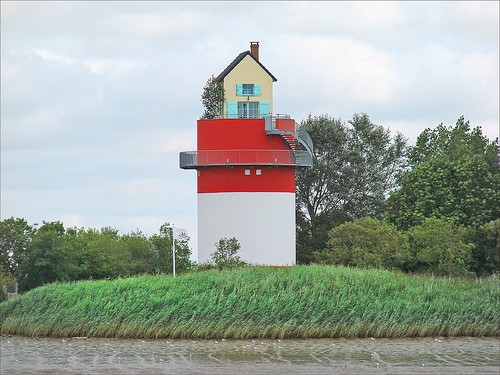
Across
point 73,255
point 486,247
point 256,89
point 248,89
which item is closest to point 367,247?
point 486,247

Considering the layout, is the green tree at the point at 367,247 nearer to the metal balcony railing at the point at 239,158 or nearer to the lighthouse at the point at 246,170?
the lighthouse at the point at 246,170

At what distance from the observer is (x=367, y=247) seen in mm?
40875

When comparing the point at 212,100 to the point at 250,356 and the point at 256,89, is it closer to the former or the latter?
the point at 256,89

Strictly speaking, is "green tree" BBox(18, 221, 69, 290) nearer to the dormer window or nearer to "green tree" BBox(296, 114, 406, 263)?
the dormer window

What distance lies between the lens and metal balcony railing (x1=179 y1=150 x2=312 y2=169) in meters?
40.5

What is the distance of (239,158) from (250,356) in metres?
15.1

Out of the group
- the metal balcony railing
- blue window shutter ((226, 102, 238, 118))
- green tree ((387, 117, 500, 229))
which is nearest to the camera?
the metal balcony railing

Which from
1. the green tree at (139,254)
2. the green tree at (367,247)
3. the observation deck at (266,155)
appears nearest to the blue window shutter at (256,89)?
the observation deck at (266,155)

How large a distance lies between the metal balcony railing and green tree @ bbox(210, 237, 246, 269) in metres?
2.98

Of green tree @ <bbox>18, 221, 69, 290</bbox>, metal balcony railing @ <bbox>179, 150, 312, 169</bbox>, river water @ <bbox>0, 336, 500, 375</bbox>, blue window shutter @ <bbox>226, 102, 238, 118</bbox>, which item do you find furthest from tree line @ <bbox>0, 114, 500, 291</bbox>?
river water @ <bbox>0, 336, 500, 375</bbox>

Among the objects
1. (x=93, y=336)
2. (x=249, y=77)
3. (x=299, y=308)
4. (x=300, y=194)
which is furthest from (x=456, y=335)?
(x=300, y=194)

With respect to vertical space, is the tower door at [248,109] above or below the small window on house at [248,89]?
below

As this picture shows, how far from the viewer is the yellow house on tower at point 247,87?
40.9m

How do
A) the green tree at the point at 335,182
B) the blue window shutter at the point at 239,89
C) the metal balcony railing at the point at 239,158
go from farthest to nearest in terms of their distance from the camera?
the green tree at the point at 335,182, the blue window shutter at the point at 239,89, the metal balcony railing at the point at 239,158
